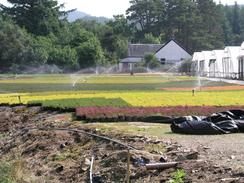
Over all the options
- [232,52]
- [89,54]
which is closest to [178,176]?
[232,52]

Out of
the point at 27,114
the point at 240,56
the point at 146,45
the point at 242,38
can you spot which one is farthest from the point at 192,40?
the point at 27,114

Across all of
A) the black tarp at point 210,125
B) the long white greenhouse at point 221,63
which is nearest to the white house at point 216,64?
the long white greenhouse at point 221,63

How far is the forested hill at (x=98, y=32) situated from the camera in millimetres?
69188

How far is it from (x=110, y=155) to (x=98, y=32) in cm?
8508

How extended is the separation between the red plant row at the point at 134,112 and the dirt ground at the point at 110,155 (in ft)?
2.77

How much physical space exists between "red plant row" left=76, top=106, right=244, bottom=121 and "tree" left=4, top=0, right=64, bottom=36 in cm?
6622

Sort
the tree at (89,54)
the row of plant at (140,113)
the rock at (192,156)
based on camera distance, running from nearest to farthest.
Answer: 1. the rock at (192,156)
2. the row of plant at (140,113)
3. the tree at (89,54)

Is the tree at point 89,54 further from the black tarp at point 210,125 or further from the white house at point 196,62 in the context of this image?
the black tarp at point 210,125

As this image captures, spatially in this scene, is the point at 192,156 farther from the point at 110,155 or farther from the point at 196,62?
the point at 196,62

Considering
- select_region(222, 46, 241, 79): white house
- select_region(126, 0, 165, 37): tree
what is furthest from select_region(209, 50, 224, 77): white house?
select_region(126, 0, 165, 37): tree

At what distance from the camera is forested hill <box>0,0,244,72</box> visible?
69.2 meters

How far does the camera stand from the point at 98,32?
9575cm

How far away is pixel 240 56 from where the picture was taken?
47.9 m

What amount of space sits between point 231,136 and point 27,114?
30.1 feet
